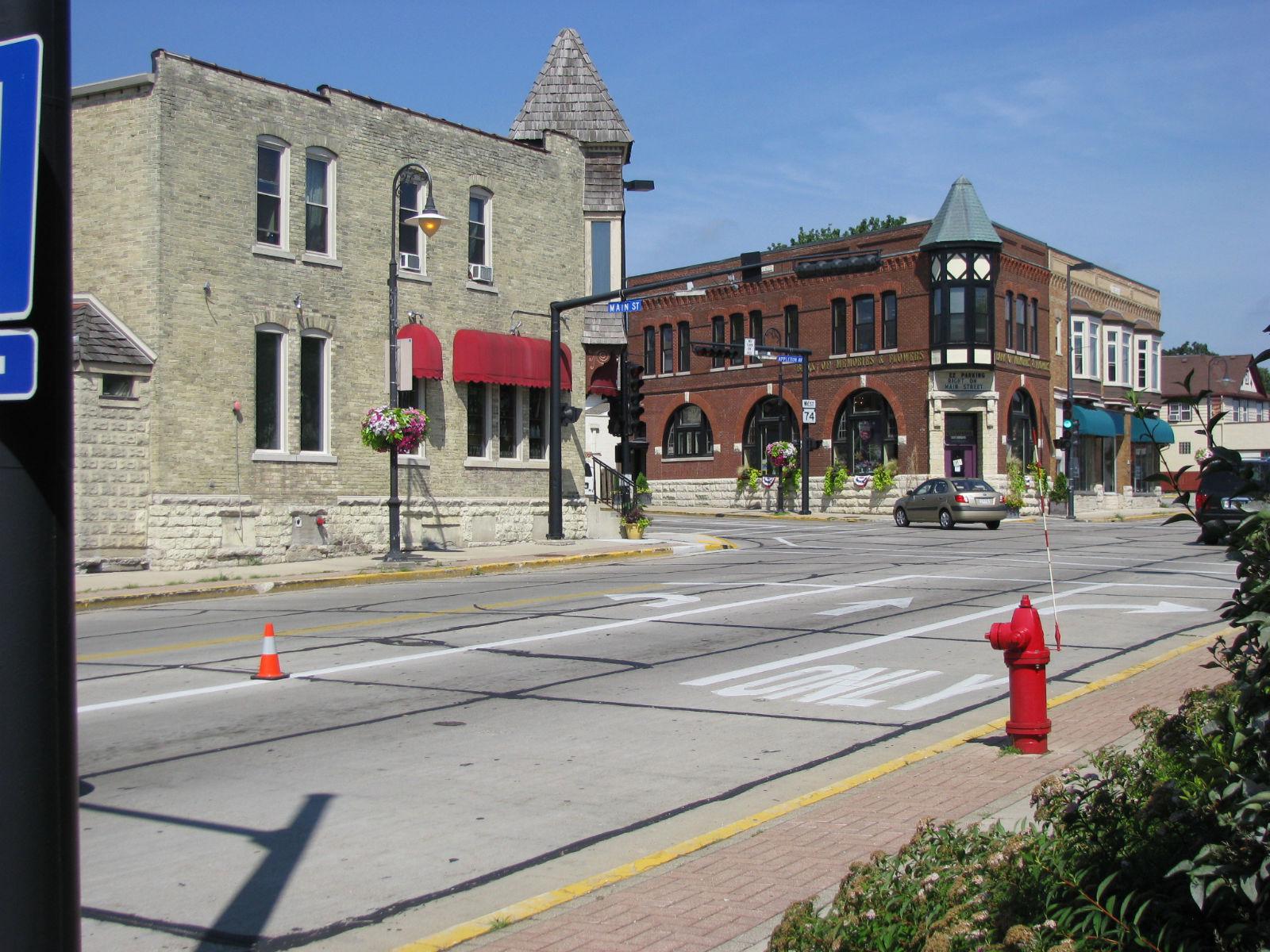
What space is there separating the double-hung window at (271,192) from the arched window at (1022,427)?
32.3m

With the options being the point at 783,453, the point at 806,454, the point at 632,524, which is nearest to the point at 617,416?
the point at 632,524

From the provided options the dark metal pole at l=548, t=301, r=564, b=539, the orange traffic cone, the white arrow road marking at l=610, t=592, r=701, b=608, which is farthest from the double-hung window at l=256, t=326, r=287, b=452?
the orange traffic cone

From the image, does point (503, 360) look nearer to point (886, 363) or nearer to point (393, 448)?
point (393, 448)

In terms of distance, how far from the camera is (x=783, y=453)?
1997 inches

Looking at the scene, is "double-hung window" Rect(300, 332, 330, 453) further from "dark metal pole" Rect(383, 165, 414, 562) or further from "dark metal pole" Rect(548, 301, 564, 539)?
"dark metal pole" Rect(548, 301, 564, 539)

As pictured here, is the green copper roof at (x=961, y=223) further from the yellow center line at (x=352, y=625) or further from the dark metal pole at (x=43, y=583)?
the dark metal pole at (x=43, y=583)

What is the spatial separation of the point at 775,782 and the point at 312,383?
19.4m

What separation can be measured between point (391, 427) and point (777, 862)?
18.1m

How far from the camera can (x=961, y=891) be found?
4.18m

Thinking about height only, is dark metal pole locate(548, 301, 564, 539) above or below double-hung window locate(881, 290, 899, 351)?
below

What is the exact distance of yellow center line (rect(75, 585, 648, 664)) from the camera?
12656mm

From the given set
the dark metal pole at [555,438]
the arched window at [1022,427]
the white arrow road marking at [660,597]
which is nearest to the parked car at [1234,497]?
the white arrow road marking at [660,597]

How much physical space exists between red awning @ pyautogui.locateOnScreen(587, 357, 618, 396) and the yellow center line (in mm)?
14943

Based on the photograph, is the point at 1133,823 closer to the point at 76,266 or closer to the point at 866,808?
the point at 866,808
